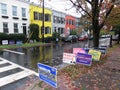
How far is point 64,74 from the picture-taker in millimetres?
8203

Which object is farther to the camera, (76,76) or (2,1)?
(2,1)

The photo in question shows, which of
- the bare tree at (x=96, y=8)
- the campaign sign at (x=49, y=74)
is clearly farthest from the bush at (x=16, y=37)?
the campaign sign at (x=49, y=74)

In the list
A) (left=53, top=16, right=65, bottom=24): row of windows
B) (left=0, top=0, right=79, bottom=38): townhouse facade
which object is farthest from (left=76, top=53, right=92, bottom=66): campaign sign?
(left=53, top=16, right=65, bottom=24): row of windows

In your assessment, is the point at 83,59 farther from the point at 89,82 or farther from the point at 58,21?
the point at 58,21

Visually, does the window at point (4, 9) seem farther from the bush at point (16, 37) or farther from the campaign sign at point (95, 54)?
the campaign sign at point (95, 54)

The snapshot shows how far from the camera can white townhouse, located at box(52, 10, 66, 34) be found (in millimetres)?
39906

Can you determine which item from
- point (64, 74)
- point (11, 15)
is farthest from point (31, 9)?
point (64, 74)

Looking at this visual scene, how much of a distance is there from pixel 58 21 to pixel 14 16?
16.1 metres

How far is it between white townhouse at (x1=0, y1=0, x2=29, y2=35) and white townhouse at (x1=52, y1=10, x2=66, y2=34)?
10724mm

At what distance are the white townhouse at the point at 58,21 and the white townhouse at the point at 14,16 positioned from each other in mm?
10724

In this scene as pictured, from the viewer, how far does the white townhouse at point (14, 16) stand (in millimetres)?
25709

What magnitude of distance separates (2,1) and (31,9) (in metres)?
6.89

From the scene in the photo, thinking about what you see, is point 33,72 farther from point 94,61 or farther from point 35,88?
point 94,61

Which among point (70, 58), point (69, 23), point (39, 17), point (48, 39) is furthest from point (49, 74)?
point (69, 23)
